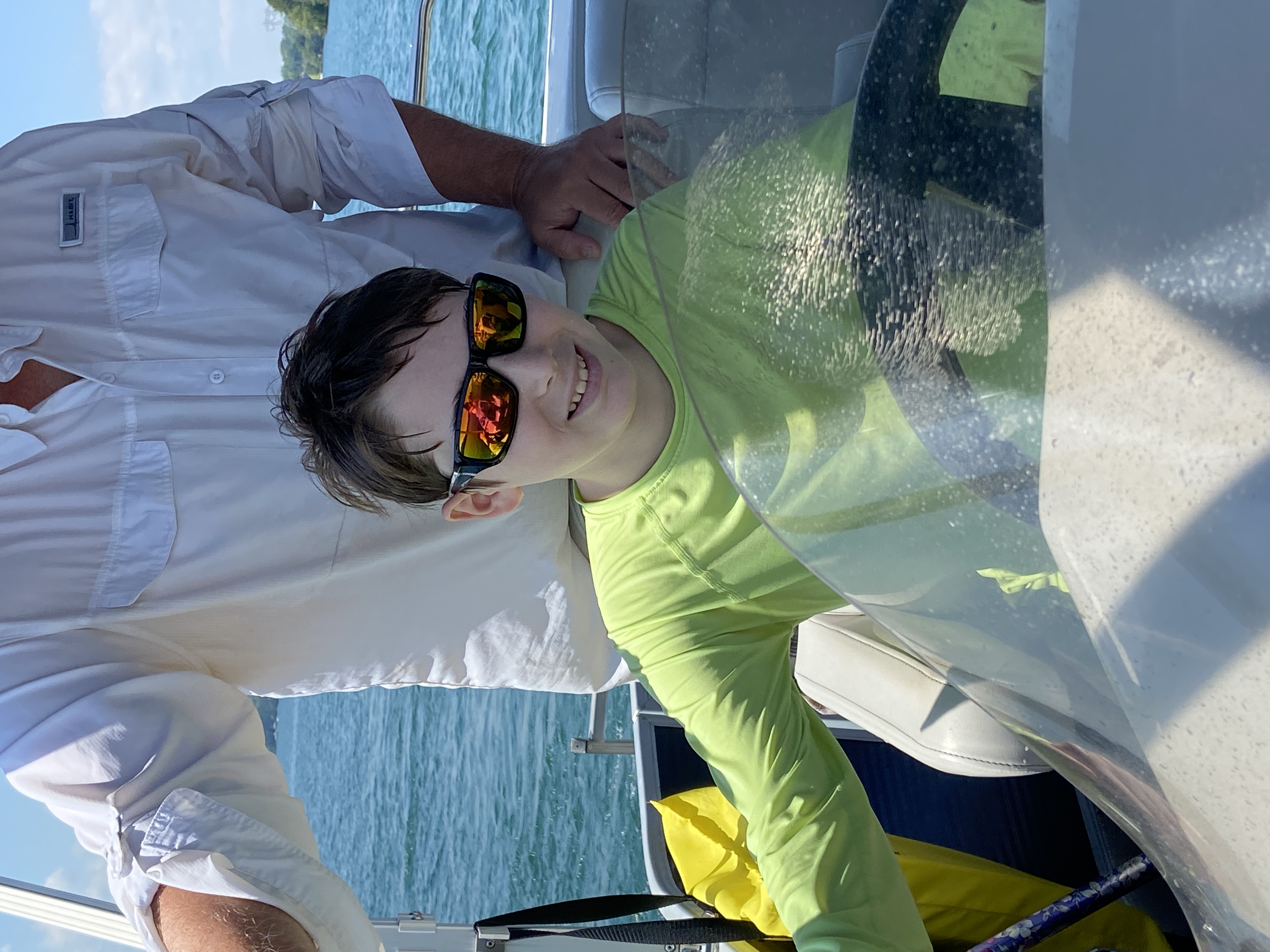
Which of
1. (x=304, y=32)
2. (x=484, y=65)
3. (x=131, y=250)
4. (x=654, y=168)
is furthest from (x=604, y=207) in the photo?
(x=304, y=32)

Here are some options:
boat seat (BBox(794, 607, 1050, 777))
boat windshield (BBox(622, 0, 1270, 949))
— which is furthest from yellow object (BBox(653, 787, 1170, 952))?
boat windshield (BBox(622, 0, 1270, 949))

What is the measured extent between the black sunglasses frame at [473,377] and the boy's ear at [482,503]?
69 millimetres

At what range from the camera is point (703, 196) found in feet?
1.88

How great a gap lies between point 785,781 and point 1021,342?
3.65 ft

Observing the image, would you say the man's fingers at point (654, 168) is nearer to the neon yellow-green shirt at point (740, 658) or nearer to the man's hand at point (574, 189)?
the neon yellow-green shirt at point (740, 658)

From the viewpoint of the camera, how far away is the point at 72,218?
1599 mm

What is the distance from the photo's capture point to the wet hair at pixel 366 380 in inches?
54.4

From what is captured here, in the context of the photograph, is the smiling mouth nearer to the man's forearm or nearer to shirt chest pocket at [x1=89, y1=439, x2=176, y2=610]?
the man's forearm

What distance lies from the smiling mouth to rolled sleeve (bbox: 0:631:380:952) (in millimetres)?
740

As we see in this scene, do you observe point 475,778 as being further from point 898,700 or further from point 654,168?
point 654,168

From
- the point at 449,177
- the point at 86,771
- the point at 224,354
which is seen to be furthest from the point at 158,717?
the point at 449,177

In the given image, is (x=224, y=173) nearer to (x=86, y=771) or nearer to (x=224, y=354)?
(x=224, y=354)

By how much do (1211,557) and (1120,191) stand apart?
146mm

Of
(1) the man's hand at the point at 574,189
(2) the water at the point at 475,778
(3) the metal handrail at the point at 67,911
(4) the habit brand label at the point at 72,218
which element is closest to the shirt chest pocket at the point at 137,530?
(4) the habit brand label at the point at 72,218
